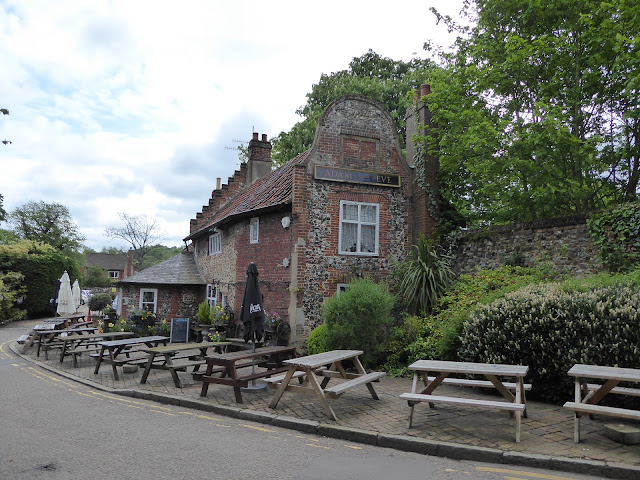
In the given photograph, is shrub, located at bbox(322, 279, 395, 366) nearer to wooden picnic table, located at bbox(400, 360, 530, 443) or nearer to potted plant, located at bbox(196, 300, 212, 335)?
wooden picnic table, located at bbox(400, 360, 530, 443)

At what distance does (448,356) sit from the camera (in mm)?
9781

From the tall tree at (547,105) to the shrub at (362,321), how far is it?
520cm

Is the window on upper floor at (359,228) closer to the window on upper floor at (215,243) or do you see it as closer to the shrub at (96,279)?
the window on upper floor at (215,243)

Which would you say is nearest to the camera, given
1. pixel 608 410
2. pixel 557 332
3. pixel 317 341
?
pixel 608 410

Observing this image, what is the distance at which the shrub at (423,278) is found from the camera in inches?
508

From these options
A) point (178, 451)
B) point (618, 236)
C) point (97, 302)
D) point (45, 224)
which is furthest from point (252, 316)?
point (45, 224)

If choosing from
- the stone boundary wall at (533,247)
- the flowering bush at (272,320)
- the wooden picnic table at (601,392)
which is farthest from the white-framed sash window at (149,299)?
the wooden picnic table at (601,392)

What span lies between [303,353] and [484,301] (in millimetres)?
5696

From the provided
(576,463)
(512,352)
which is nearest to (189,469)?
(576,463)

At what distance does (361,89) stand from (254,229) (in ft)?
46.0

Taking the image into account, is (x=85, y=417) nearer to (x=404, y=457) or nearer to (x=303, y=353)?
(x=404, y=457)

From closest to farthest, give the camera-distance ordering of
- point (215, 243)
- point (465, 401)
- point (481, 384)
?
point (465, 401), point (481, 384), point (215, 243)

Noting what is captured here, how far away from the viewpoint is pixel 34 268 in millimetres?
29938

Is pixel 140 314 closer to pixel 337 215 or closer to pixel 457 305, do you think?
pixel 337 215
